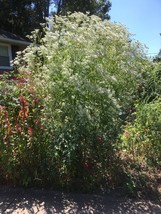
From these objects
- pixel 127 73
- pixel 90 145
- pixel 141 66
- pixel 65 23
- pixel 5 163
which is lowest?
pixel 5 163

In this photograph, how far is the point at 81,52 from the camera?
340 cm

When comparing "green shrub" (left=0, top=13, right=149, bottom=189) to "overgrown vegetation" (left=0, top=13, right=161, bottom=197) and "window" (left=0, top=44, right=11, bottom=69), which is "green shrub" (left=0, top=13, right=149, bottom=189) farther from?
"window" (left=0, top=44, right=11, bottom=69)

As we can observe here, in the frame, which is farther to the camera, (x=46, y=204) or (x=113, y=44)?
(x=113, y=44)

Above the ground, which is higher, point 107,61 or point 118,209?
point 107,61

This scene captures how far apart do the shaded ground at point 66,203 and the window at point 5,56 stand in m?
12.3

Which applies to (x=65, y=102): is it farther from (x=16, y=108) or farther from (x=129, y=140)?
(x=129, y=140)

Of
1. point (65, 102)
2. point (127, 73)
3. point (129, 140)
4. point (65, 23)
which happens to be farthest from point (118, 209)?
point (65, 23)

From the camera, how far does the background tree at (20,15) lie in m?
20.1

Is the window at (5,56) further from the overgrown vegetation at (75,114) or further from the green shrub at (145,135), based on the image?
the green shrub at (145,135)

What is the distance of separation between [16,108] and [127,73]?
5.60ft

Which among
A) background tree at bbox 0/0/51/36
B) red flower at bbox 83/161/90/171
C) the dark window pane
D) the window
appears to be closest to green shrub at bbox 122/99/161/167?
red flower at bbox 83/161/90/171

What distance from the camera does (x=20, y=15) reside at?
20.9m

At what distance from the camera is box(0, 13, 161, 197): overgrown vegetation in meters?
3.26

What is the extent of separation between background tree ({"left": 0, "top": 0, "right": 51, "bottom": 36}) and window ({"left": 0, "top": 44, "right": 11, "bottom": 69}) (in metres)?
6.09
